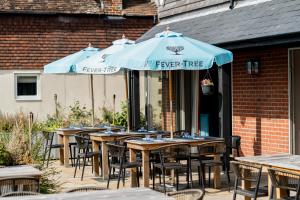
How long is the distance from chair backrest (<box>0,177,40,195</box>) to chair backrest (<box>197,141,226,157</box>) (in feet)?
12.4

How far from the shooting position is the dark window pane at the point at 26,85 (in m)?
20.0

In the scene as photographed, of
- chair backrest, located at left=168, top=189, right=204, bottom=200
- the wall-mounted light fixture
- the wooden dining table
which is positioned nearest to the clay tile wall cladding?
→ the wooden dining table

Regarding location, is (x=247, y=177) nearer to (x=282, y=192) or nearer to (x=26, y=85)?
(x=282, y=192)

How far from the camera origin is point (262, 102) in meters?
12.8

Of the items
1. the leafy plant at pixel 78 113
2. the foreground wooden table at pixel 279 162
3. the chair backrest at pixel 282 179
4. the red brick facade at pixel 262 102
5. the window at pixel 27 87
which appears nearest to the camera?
the chair backrest at pixel 282 179

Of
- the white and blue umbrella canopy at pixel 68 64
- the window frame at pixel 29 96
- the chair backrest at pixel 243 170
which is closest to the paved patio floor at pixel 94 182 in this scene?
the chair backrest at pixel 243 170

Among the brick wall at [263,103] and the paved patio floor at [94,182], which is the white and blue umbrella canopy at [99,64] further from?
the brick wall at [263,103]

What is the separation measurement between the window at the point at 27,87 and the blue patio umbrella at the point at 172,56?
920 centimetres

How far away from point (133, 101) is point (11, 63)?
4.91 metres

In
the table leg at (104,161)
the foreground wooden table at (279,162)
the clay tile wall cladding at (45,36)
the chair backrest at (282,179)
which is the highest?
the clay tile wall cladding at (45,36)

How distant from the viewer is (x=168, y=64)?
10438 mm

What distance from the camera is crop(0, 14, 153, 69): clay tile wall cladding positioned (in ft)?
64.3

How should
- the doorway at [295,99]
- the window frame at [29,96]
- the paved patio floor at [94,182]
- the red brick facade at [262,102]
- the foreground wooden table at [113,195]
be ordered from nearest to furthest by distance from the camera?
the foreground wooden table at [113,195] → the paved patio floor at [94,182] → the doorway at [295,99] → the red brick facade at [262,102] → the window frame at [29,96]

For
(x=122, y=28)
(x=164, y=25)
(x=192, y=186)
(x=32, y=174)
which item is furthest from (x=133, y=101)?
(x=32, y=174)
